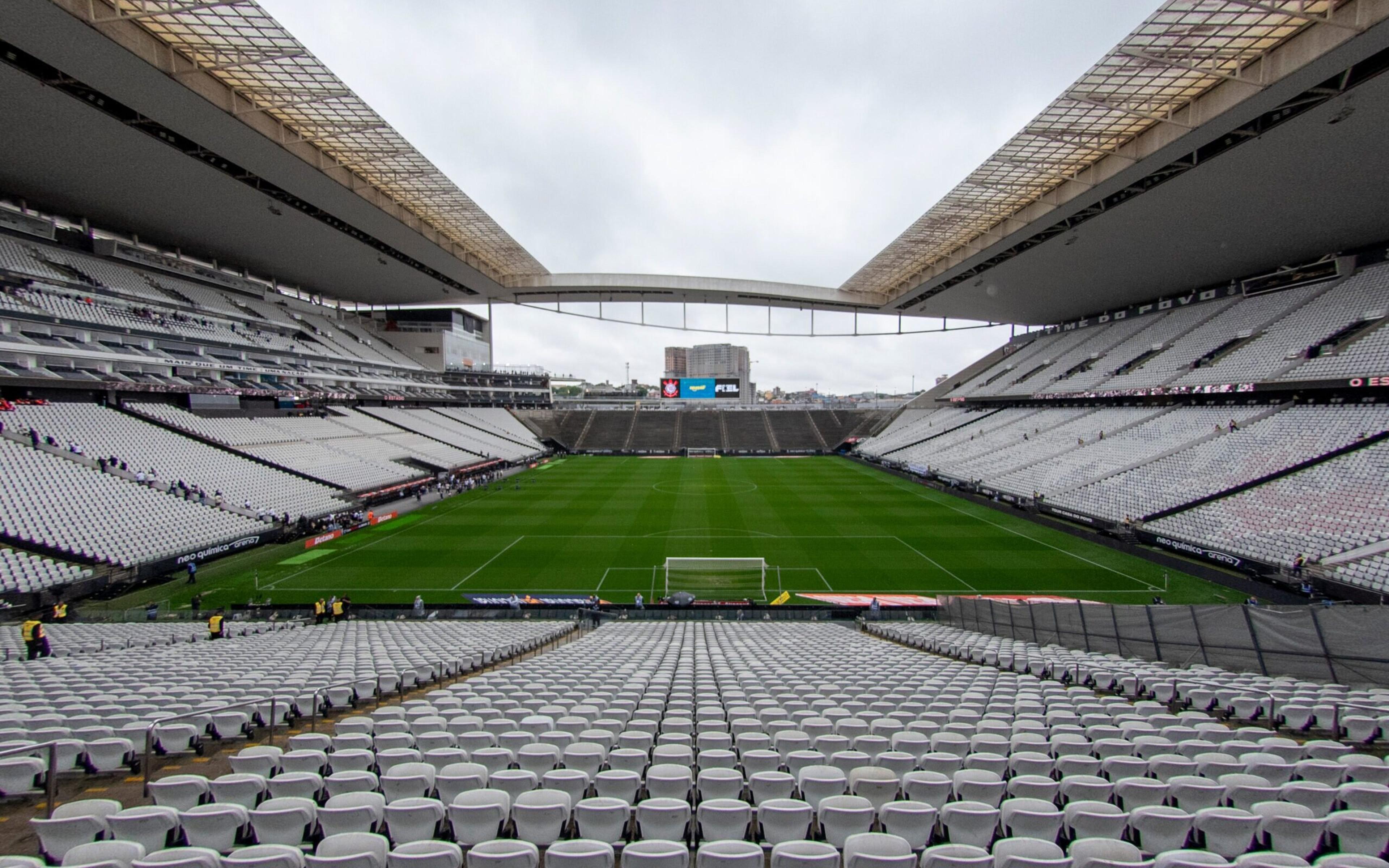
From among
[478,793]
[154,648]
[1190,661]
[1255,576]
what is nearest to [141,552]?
[154,648]

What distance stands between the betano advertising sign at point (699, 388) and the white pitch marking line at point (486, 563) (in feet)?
136

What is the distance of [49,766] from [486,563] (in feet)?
69.0

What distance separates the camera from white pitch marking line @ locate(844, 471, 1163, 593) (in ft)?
74.3

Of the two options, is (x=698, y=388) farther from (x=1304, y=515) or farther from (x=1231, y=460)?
(x=1304, y=515)

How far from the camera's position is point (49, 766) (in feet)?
14.4

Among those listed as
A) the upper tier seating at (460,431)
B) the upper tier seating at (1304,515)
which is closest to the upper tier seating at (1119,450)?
the upper tier seating at (1304,515)

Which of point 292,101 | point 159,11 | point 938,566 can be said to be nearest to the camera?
point 159,11

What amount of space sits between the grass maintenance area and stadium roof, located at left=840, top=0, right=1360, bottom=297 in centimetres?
1802

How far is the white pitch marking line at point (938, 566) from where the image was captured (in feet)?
72.8

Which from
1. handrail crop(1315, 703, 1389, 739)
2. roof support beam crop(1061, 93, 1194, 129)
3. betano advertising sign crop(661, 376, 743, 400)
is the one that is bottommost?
handrail crop(1315, 703, 1389, 739)

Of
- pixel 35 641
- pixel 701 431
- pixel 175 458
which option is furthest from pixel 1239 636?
pixel 701 431

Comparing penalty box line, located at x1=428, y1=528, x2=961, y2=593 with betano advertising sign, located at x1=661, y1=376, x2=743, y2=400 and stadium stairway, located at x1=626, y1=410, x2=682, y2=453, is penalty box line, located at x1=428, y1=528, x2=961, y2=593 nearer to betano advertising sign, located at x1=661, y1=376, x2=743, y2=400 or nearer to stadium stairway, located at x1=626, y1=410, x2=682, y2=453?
stadium stairway, located at x1=626, y1=410, x2=682, y2=453

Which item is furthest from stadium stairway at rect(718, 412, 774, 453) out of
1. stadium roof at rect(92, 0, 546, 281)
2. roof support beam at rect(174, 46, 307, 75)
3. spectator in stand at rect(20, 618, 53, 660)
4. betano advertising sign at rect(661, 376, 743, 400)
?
spectator in stand at rect(20, 618, 53, 660)

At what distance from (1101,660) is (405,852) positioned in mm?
12573
